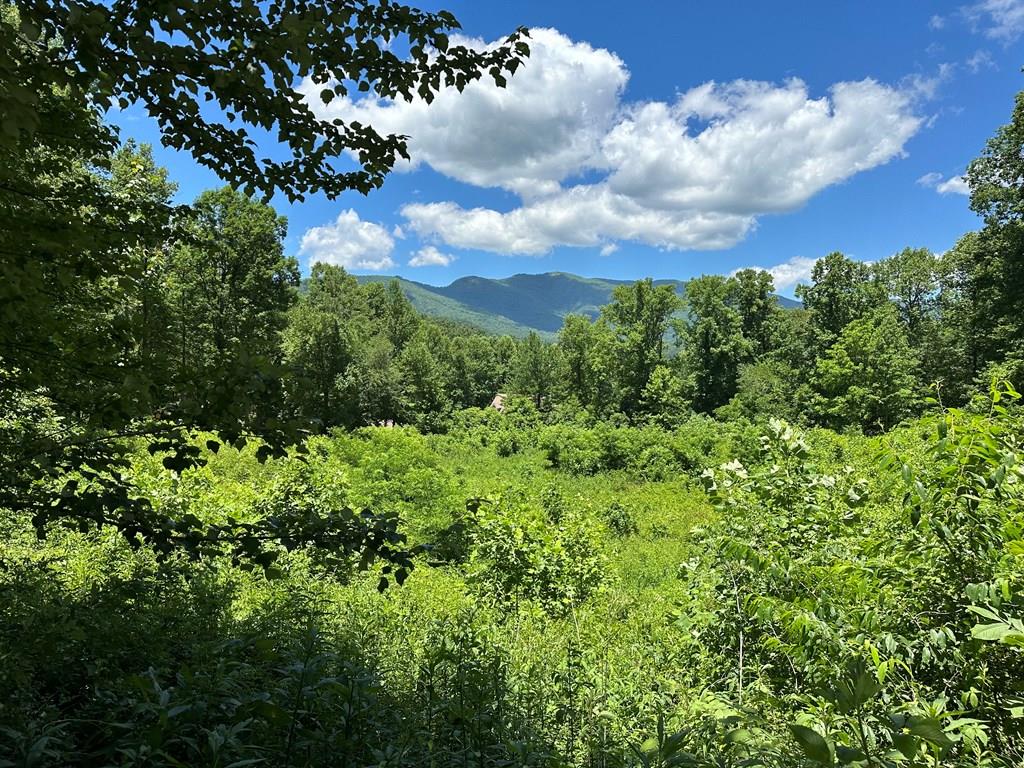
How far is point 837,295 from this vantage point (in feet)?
111

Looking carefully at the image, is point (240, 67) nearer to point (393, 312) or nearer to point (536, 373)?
point (536, 373)

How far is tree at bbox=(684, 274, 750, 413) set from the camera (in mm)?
37919

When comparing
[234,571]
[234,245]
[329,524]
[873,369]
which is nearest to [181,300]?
[234,245]

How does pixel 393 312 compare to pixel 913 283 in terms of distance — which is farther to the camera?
pixel 393 312

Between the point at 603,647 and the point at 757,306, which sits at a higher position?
the point at 757,306

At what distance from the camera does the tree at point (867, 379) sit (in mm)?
28266

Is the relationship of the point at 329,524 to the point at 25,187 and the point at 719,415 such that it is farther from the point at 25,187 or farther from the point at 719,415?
the point at 719,415

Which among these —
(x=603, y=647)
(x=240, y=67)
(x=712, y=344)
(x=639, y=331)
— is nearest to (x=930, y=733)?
(x=240, y=67)

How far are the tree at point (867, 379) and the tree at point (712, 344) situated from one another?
26.2 ft

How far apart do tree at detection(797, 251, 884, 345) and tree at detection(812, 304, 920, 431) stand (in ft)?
11.1

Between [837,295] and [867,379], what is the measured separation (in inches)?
293

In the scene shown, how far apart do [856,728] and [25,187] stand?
3.81 meters

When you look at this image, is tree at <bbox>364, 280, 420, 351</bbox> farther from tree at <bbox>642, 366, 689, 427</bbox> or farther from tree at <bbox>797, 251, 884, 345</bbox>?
tree at <bbox>797, 251, 884, 345</bbox>

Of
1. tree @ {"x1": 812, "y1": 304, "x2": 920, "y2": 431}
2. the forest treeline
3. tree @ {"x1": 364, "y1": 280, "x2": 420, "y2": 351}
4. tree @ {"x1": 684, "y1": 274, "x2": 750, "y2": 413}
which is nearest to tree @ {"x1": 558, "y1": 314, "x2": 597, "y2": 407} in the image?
tree @ {"x1": 684, "y1": 274, "x2": 750, "y2": 413}
